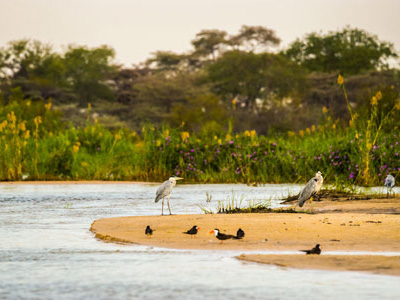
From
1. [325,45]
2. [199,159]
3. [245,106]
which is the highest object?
[325,45]

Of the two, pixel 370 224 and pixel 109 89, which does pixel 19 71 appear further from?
pixel 370 224

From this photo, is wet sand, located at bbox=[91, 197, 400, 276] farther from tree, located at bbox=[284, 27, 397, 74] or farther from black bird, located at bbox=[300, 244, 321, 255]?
tree, located at bbox=[284, 27, 397, 74]

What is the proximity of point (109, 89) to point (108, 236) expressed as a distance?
59844mm

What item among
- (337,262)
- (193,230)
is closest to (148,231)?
(193,230)

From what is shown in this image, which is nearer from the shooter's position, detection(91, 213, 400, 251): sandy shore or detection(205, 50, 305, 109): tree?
detection(91, 213, 400, 251): sandy shore

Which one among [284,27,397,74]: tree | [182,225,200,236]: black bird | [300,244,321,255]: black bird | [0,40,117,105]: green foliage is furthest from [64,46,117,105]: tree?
Result: [300,244,321,255]: black bird

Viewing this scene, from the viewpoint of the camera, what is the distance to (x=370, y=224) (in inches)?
379

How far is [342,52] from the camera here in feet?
214

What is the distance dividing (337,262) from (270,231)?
2.10 metres

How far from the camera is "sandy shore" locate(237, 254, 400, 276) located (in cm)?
681

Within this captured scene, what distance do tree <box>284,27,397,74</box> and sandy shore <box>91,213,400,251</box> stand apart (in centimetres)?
5428

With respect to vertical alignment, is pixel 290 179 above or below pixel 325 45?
below

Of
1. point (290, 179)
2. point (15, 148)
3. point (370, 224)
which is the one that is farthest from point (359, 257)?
point (15, 148)

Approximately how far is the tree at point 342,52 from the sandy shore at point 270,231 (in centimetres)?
5428
